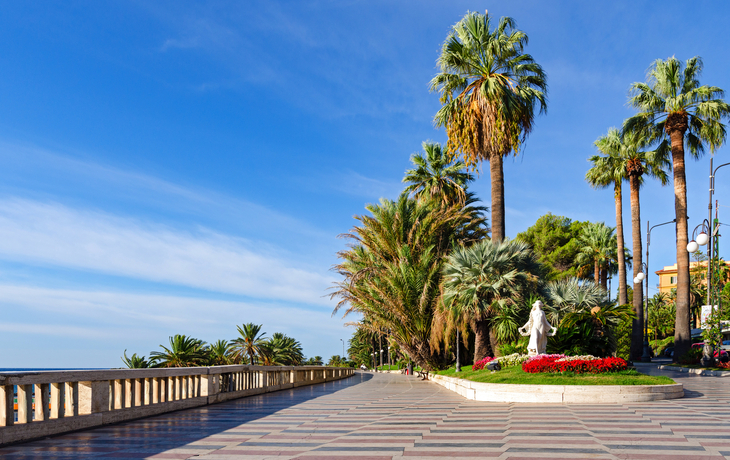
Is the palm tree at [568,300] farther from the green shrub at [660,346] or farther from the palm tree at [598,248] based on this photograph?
the green shrub at [660,346]

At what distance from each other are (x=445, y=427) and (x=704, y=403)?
714cm

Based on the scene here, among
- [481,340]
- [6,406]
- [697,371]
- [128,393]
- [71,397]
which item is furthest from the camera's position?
[697,371]

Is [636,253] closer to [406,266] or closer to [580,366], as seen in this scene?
[406,266]

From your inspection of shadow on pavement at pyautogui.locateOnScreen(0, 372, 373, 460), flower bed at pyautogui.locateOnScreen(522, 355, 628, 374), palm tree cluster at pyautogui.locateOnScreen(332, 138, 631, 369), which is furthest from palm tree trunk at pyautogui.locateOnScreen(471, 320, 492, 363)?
shadow on pavement at pyautogui.locateOnScreen(0, 372, 373, 460)

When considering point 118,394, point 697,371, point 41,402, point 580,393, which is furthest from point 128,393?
point 697,371

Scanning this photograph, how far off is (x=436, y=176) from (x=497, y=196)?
11836mm

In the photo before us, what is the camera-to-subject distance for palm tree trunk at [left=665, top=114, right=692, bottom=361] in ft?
100

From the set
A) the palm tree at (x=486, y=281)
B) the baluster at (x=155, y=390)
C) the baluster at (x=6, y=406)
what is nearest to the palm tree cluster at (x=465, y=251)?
the palm tree at (x=486, y=281)

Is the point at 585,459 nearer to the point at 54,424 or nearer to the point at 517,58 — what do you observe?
the point at 54,424

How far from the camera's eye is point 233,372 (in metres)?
15.9

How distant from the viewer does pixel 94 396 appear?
9156 millimetres

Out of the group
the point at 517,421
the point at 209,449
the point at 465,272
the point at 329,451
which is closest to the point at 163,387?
the point at 209,449

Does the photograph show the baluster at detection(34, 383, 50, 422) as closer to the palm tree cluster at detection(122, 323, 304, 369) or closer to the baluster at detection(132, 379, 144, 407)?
the baluster at detection(132, 379, 144, 407)

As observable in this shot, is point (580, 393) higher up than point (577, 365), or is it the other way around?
point (577, 365)
